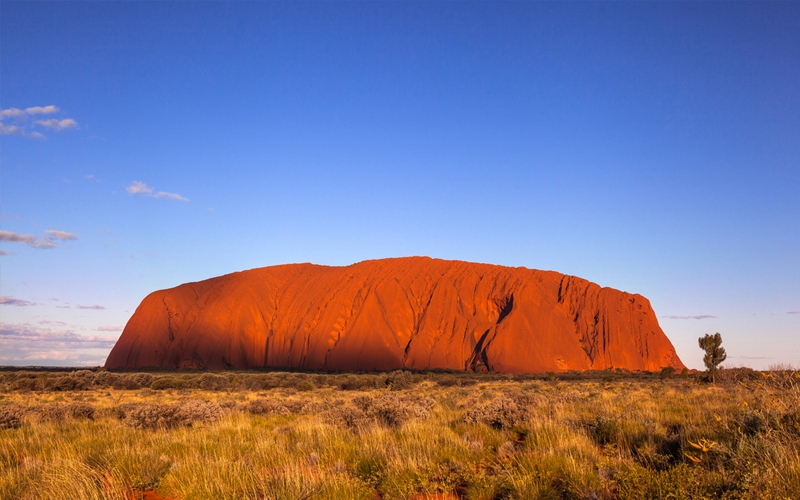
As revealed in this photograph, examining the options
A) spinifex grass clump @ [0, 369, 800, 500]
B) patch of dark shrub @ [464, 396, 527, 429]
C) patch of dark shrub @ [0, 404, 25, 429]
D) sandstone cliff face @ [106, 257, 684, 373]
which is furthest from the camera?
sandstone cliff face @ [106, 257, 684, 373]

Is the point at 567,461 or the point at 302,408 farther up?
the point at 567,461

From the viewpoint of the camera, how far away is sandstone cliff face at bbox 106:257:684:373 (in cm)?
6462

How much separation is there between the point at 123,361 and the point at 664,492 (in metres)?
91.2

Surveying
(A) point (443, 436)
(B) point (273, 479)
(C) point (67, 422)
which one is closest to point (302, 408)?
(C) point (67, 422)

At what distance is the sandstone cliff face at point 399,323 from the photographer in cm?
6462

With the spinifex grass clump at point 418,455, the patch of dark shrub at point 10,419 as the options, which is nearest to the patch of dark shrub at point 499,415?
the spinifex grass clump at point 418,455

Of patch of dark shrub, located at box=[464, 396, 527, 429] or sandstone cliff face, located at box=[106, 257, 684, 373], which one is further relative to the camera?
sandstone cliff face, located at box=[106, 257, 684, 373]

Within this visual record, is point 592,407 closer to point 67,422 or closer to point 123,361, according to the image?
point 67,422

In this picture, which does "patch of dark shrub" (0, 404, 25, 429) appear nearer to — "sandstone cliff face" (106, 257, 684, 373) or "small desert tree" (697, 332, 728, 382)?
"small desert tree" (697, 332, 728, 382)

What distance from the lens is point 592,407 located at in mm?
12766

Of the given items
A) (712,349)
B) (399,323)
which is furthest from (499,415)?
(399,323)

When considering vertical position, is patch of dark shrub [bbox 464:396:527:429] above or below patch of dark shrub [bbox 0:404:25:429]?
above

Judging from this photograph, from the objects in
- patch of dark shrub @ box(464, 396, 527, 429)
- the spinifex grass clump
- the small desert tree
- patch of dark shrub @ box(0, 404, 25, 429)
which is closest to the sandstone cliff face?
the small desert tree

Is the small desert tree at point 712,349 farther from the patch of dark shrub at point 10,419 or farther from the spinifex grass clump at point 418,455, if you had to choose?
the patch of dark shrub at point 10,419
